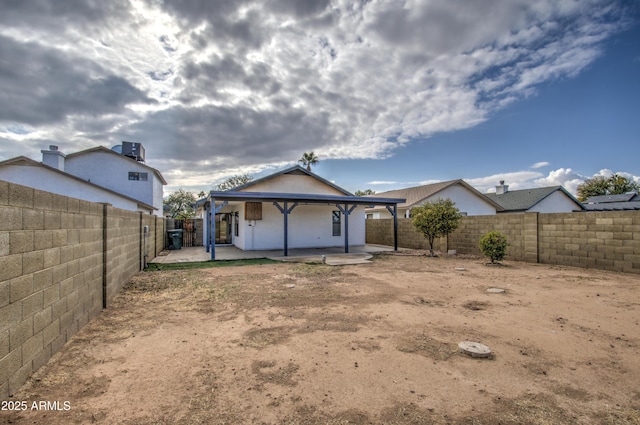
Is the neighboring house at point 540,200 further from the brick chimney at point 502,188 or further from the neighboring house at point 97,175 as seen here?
the neighboring house at point 97,175

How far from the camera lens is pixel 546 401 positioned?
258cm

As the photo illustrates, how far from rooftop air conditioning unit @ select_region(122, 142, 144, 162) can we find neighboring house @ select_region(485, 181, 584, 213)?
3211 centimetres

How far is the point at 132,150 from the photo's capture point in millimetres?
26469

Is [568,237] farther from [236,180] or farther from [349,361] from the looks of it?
[236,180]

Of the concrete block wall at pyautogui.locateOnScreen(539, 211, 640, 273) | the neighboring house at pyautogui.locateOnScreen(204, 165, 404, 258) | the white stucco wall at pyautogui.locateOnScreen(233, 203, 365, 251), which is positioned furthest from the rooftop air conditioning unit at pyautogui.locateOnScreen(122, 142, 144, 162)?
the concrete block wall at pyautogui.locateOnScreen(539, 211, 640, 273)

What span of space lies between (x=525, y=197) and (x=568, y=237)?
19.0m

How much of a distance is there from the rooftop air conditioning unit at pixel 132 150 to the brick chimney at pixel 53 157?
237 inches

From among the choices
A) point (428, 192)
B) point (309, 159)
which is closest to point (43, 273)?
point (428, 192)

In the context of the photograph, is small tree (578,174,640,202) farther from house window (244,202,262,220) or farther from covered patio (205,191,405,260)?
house window (244,202,262,220)

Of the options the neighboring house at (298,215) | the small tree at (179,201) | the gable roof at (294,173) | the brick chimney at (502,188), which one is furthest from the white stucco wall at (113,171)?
the brick chimney at (502,188)

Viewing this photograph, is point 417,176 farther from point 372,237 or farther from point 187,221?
point 187,221

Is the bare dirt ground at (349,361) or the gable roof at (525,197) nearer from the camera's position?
the bare dirt ground at (349,361)

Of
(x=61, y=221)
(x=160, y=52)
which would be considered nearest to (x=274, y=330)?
(x=61, y=221)

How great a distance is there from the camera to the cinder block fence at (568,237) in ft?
29.4
